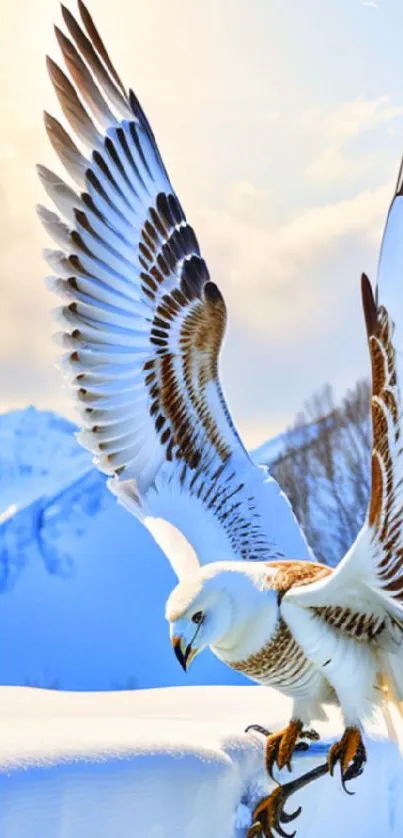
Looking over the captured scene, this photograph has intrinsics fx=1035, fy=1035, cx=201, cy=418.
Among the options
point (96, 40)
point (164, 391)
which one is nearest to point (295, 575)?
point (164, 391)

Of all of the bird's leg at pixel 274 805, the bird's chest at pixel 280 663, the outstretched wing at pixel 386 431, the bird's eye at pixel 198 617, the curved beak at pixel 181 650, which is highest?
the outstretched wing at pixel 386 431

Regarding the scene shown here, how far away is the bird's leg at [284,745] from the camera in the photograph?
1.04m

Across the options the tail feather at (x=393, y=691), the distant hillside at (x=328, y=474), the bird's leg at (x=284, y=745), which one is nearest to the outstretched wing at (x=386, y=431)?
the tail feather at (x=393, y=691)

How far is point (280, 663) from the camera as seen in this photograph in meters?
0.99

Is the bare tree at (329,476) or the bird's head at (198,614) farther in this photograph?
the bare tree at (329,476)

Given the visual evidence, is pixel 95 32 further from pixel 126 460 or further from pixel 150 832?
pixel 150 832

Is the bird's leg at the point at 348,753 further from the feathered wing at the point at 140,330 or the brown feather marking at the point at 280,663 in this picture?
the feathered wing at the point at 140,330

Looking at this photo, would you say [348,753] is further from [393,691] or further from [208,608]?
[208,608]

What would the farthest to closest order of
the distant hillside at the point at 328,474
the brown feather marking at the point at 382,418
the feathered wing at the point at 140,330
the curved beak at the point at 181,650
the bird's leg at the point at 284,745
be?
the distant hillside at the point at 328,474 → the feathered wing at the point at 140,330 → the bird's leg at the point at 284,745 → the curved beak at the point at 181,650 → the brown feather marking at the point at 382,418

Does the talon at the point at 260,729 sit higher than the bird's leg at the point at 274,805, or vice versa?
the talon at the point at 260,729

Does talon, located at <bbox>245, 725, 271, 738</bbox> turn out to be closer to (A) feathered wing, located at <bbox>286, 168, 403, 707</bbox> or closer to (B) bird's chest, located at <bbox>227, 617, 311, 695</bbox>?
(B) bird's chest, located at <bbox>227, 617, 311, 695</bbox>

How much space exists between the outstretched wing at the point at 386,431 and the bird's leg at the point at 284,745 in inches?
8.8

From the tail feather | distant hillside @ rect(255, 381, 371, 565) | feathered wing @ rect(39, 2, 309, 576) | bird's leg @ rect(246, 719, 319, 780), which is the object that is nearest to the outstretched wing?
the tail feather

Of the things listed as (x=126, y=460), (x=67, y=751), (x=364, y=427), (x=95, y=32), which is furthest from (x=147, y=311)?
(x=364, y=427)
